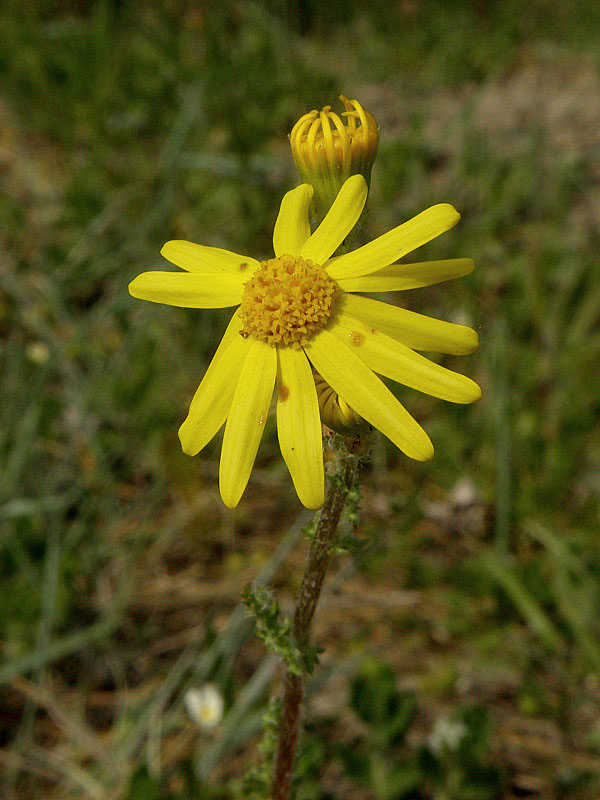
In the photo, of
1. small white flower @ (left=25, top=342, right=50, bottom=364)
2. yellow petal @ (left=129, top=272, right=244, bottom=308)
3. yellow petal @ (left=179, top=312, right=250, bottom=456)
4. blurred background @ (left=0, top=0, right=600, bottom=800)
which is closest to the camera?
yellow petal @ (left=179, top=312, right=250, bottom=456)

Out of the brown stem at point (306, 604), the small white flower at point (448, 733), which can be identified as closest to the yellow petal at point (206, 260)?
the brown stem at point (306, 604)

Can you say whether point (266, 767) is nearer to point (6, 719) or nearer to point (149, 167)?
point (6, 719)

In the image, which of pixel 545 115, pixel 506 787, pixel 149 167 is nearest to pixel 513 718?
pixel 506 787

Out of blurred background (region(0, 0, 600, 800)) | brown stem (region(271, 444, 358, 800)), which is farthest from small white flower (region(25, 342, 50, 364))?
brown stem (region(271, 444, 358, 800))

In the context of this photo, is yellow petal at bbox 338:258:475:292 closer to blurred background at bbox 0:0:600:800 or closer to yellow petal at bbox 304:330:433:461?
yellow petal at bbox 304:330:433:461

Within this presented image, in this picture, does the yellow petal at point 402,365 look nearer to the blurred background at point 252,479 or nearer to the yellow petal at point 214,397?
the yellow petal at point 214,397
